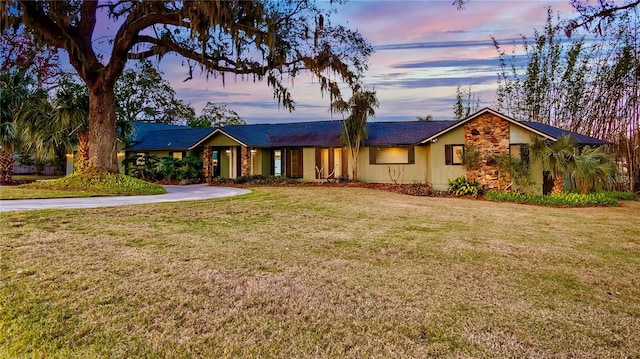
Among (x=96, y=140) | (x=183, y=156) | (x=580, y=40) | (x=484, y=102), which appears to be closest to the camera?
(x=96, y=140)

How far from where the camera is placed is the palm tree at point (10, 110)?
51.8 ft

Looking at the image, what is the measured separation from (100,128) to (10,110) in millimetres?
6733

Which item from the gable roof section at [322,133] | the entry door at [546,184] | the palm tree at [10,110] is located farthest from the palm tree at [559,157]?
the palm tree at [10,110]

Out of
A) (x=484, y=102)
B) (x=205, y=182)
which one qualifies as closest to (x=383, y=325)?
(x=205, y=182)

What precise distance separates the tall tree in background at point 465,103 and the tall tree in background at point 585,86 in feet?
18.6

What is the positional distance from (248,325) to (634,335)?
3029 millimetres

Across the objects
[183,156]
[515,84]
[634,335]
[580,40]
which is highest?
[580,40]

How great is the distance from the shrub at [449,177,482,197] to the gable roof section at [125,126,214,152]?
45.3ft

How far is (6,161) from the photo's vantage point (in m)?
16.5

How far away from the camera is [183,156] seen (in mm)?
22156

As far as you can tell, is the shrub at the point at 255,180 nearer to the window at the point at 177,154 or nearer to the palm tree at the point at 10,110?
the window at the point at 177,154

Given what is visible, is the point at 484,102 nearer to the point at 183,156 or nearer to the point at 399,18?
the point at 399,18

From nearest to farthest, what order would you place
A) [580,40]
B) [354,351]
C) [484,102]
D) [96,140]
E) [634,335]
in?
1. [354,351]
2. [634,335]
3. [96,140]
4. [580,40]
5. [484,102]

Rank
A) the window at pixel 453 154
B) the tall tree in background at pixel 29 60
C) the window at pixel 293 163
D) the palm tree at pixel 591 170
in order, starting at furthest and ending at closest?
the window at pixel 293 163 < the tall tree in background at pixel 29 60 < the window at pixel 453 154 < the palm tree at pixel 591 170
